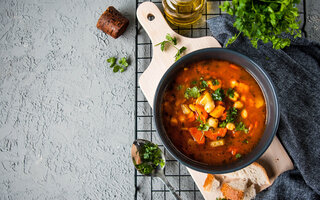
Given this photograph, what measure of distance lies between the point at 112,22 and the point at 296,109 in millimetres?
1830

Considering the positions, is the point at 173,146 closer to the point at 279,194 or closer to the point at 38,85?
the point at 279,194

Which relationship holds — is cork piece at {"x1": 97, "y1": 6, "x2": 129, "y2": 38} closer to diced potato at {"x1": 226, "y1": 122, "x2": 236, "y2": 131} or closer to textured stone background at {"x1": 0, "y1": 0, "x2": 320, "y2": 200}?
textured stone background at {"x1": 0, "y1": 0, "x2": 320, "y2": 200}

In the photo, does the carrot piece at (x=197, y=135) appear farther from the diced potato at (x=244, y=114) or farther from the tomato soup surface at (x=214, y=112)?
the diced potato at (x=244, y=114)

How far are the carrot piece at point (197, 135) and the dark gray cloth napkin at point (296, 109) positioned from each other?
73 centimetres

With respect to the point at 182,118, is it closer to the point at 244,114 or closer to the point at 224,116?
the point at 224,116

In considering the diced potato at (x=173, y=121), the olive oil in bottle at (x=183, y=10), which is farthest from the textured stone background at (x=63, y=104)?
the diced potato at (x=173, y=121)

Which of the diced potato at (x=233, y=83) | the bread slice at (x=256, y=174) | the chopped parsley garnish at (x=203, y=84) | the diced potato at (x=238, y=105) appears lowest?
the bread slice at (x=256, y=174)

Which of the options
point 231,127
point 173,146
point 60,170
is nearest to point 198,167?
point 173,146

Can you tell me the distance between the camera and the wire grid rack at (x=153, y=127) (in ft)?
9.37

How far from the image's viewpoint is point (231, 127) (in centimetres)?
236

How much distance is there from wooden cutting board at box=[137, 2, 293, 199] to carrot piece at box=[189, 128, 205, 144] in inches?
14.3

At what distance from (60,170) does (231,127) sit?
5.92 feet

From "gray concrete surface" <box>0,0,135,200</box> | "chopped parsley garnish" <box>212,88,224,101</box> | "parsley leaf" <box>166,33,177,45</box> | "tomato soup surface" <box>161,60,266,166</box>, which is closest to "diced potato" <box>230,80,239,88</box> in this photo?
"tomato soup surface" <box>161,60,266,166</box>

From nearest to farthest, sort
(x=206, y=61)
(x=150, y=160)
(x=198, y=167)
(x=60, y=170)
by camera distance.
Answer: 1. (x=198, y=167)
2. (x=206, y=61)
3. (x=150, y=160)
4. (x=60, y=170)
